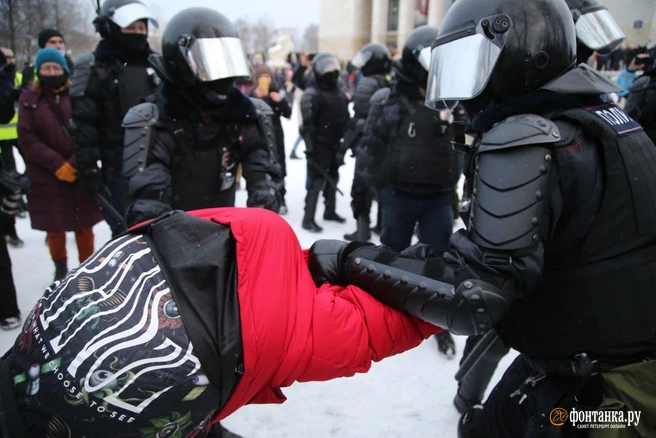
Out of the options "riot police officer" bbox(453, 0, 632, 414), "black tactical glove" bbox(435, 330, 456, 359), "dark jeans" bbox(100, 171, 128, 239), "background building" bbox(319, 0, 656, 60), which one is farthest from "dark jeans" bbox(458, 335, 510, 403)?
"background building" bbox(319, 0, 656, 60)

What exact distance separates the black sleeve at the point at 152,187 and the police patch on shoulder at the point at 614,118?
1.92 meters

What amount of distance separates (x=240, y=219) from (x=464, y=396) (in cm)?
194

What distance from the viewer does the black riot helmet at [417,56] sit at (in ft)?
10.5

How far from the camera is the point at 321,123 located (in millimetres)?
5605

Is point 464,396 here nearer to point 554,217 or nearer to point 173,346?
point 554,217

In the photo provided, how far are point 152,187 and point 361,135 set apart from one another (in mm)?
2997

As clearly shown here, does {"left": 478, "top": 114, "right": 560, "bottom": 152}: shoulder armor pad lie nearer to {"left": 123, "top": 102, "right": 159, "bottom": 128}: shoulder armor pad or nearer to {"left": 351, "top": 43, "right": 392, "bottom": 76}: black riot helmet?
{"left": 123, "top": 102, "right": 159, "bottom": 128}: shoulder armor pad

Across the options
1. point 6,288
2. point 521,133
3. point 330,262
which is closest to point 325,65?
point 6,288

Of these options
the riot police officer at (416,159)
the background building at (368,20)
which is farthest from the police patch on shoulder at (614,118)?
the background building at (368,20)

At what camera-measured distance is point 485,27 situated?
4.46 ft

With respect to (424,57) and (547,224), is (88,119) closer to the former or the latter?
(424,57)

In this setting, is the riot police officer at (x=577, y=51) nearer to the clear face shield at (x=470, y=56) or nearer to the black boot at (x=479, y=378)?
the black boot at (x=479, y=378)

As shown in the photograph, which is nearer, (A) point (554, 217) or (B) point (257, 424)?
(A) point (554, 217)

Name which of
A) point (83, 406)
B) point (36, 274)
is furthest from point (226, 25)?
point (36, 274)
